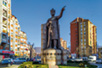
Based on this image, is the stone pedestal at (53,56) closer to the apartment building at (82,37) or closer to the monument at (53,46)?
the monument at (53,46)

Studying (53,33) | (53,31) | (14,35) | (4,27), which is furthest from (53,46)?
(14,35)

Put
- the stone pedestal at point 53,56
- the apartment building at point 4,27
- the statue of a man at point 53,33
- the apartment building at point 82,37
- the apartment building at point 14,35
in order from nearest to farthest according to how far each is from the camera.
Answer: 1. the stone pedestal at point 53,56
2. the statue of a man at point 53,33
3. the apartment building at point 4,27
4. the apartment building at point 14,35
5. the apartment building at point 82,37

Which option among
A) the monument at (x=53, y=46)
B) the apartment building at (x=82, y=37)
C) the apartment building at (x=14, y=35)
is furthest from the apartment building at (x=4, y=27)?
the apartment building at (x=82, y=37)

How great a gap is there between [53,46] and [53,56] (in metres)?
1.98

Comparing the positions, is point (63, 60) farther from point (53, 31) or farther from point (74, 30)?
point (74, 30)

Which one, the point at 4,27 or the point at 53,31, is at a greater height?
the point at 4,27

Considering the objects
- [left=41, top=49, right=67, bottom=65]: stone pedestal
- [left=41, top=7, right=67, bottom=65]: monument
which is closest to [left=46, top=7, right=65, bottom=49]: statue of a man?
[left=41, top=7, right=67, bottom=65]: monument

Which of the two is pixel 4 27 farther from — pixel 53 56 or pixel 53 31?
pixel 53 56

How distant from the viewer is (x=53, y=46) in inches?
852

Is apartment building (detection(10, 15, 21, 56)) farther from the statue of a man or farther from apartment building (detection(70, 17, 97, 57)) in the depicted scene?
the statue of a man

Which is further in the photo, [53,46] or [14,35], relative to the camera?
[14,35]

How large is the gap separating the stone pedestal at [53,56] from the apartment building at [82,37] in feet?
280

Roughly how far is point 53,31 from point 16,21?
70.2 metres

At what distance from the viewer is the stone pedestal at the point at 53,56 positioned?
20.1 m
